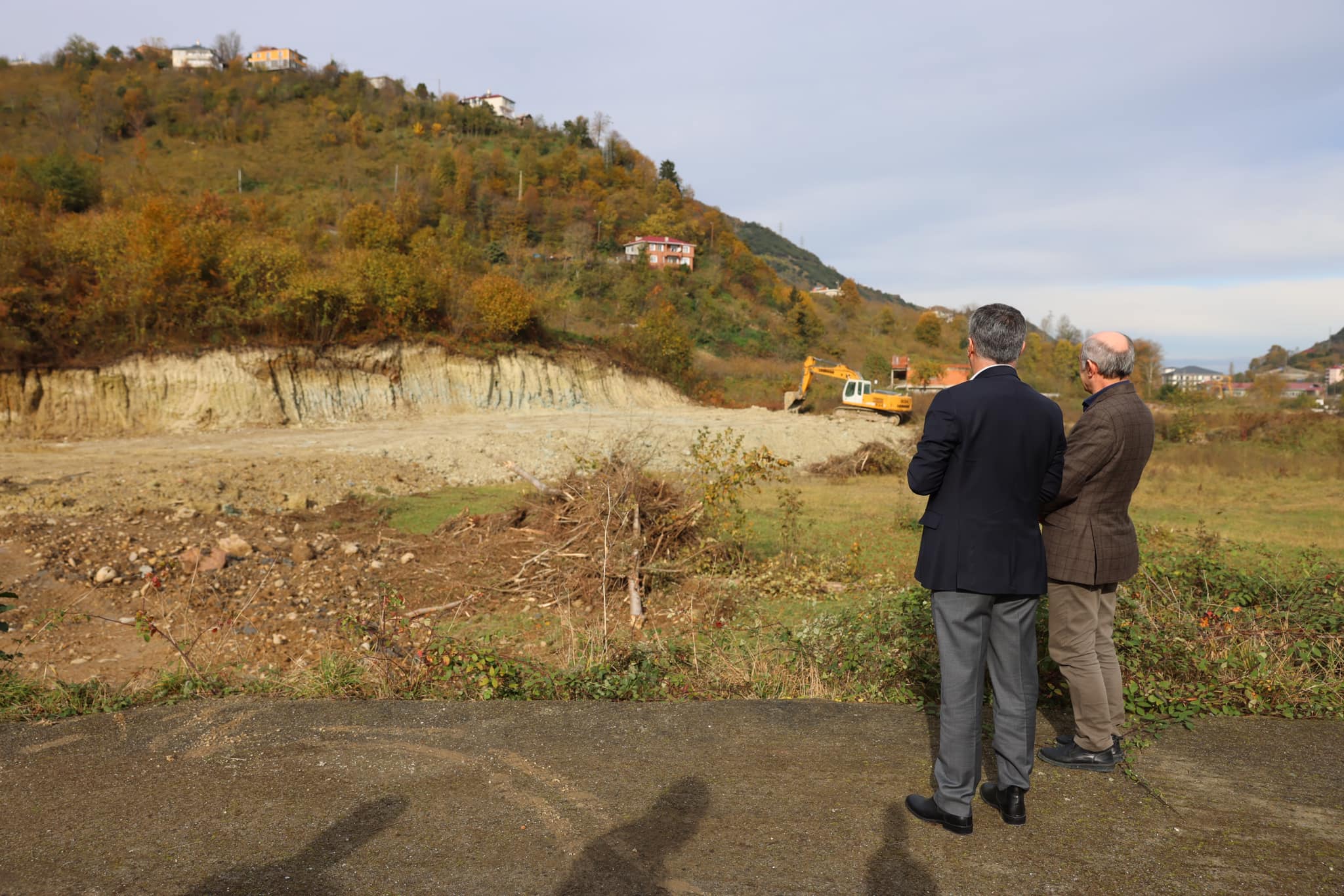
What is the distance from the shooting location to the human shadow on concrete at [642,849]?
2756 mm

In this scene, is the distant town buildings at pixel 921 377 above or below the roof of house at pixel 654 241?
below

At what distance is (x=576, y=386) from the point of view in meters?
36.9

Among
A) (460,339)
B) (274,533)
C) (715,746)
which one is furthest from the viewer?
(460,339)

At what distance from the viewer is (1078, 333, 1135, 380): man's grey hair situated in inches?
147

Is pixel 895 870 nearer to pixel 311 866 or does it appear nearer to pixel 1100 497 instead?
pixel 1100 497

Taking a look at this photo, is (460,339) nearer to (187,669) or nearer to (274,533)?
(274,533)

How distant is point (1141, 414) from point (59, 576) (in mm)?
11138

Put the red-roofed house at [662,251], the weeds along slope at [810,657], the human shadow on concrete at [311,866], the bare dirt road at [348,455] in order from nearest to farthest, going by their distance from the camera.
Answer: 1. the human shadow on concrete at [311,866]
2. the weeds along slope at [810,657]
3. the bare dirt road at [348,455]
4. the red-roofed house at [662,251]

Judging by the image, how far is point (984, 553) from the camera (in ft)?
10.4

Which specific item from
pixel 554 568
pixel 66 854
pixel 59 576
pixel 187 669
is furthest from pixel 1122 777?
pixel 59 576

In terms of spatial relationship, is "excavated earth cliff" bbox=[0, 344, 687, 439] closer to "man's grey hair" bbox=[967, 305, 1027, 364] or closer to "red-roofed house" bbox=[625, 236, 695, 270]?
"man's grey hair" bbox=[967, 305, 1027, 364]

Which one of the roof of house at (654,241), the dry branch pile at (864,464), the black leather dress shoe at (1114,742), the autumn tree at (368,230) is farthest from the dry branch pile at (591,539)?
the roof of house at (654,241)

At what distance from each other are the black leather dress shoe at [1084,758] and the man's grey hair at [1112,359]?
5.57ft

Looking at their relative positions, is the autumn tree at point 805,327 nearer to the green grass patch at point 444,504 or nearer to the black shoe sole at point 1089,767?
the green grass patch at point 444,504
